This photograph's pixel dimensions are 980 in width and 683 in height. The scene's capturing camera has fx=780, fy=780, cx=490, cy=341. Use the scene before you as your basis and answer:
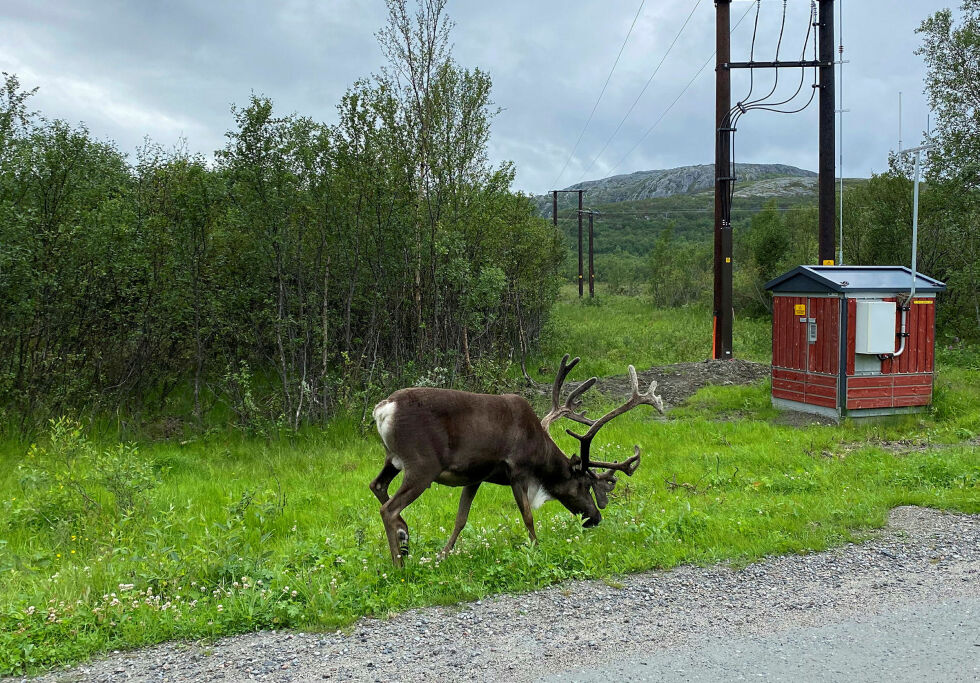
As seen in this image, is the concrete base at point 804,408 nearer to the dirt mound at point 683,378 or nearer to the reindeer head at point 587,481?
the dirt mound at point 683,378

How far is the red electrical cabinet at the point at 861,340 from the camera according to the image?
12.1 metres

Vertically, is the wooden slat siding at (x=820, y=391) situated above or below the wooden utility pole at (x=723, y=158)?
below


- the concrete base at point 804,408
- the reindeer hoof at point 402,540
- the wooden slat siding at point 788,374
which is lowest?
the concrete base at point 804,408

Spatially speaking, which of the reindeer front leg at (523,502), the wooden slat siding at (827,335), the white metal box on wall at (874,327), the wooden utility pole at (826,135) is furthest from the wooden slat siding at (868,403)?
the reindeer front leg at (523,502)

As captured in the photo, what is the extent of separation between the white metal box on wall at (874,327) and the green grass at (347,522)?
48.1 inches

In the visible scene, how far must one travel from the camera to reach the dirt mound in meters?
15.3

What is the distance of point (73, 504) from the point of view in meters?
8.03

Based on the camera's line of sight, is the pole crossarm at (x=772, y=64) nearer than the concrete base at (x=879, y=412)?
No

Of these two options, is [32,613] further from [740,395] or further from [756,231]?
[756,231]

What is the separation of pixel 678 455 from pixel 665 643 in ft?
19.8

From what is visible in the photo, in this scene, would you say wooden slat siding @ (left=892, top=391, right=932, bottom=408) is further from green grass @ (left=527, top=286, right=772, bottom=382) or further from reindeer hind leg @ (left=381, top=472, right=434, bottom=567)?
reindeer hind leg @ (left=381, top=472, right=434, bottom=567)

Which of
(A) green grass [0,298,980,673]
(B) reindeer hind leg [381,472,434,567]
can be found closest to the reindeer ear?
(A) green grass [0,298,980,673]

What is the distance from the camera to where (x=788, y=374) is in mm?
13383

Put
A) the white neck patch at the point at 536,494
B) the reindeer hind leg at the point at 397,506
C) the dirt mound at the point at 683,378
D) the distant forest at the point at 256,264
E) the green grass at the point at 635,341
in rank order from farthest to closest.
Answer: the green grass at the point at 635,341 < the dirt mound at the point at 683,378 < the distant forest at the point at 256,264 < the white neck patch at the point at 536,494 < the reindeer hind leg at the point at 397,506
